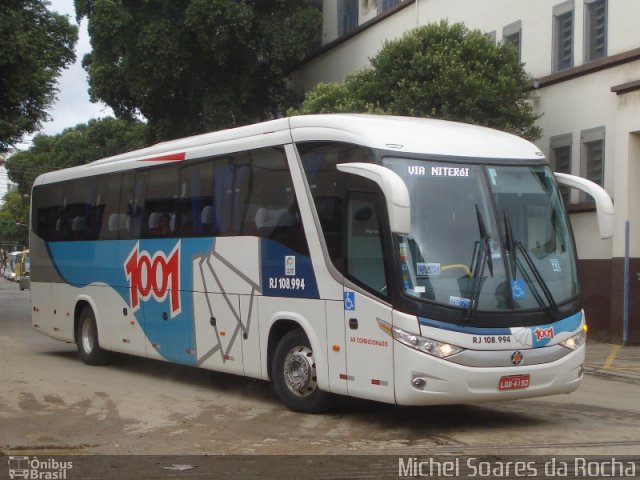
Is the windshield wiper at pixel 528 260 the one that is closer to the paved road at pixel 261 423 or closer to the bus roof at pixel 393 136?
the bus roof at pixel 393 136

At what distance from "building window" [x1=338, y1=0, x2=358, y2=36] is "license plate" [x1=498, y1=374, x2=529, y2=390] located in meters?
23.0

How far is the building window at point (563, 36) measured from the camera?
21312 mm

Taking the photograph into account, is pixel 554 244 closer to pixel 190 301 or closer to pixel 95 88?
pixel 190 301

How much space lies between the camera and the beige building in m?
19.1

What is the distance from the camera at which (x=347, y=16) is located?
31.6 meters

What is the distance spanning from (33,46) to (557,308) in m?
17.0

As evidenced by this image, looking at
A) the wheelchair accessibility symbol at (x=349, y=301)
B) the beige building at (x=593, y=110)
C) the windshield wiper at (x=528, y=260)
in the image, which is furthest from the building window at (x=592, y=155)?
the wheelchair accessibility symbol at (x=349, y=301)

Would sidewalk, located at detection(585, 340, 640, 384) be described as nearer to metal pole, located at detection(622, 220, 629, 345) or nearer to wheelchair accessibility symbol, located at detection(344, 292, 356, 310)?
metal pole, located at detection(622, 220, 629, 345)

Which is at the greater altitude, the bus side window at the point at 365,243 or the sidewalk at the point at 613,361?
the bus side window at the point at 365,243

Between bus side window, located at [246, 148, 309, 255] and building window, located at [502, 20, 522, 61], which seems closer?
bus side window, located at [246, 148, 309, 255]

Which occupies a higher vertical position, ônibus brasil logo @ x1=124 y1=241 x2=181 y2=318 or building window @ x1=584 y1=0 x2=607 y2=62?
building window @ x1=584 y1=0 x2=607 y2=62

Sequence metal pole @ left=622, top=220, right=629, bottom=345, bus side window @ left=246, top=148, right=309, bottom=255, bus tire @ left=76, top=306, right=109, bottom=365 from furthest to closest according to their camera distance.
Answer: metal pole @ left=622, top=220, right=629, bottom=345, bus tire @ left=76, top=306, right=109, bottom=365, bus side window @ left=246, top=148, right=309, bottom=255

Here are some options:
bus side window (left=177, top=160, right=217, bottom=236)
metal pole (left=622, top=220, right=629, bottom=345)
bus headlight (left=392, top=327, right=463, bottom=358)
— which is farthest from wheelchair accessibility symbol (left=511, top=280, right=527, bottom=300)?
metal pole (left=622, top=220, right=629, bottom=345)

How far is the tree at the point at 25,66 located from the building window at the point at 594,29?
1277cm
